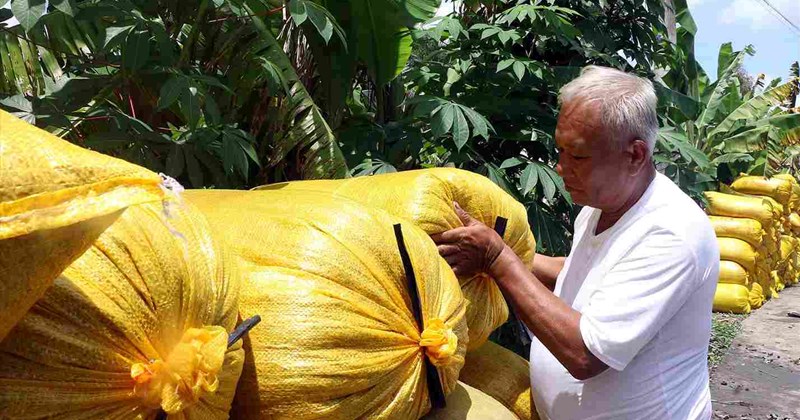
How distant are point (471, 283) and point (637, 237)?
40 cm

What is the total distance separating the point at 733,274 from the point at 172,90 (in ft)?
27.8

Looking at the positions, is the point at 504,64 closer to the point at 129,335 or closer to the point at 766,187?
the point at 129,335

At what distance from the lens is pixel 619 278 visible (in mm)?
1589

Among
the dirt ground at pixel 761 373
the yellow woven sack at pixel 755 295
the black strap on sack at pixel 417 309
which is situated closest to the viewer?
the black strap on sack at pixel 417 309

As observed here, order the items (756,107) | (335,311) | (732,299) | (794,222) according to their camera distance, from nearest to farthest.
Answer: (335,311) → (732,299) → (756,107) → (794,222)

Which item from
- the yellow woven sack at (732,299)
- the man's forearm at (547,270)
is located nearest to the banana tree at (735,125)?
the yellow woven sack at (732,299)

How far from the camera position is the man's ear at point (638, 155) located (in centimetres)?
163

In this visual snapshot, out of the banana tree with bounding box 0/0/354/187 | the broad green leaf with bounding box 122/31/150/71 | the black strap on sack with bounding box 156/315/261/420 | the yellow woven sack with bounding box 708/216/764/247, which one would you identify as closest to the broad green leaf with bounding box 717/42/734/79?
the yellow woven sack with bounding box 708/216/764/247

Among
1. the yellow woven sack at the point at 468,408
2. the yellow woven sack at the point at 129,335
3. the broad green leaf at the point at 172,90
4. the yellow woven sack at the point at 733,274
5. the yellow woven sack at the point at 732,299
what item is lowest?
the yellow woven sack at the point at 732,299

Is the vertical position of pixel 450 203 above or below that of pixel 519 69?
above

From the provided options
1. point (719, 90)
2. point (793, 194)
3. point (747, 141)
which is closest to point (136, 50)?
point (747, 141)

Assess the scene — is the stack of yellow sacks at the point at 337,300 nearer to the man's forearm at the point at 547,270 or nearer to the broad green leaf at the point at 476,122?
the man's forearm at the point at 547,270

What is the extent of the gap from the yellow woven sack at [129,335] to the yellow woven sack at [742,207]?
8921 mm

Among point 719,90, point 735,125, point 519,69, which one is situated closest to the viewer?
point 519,69
